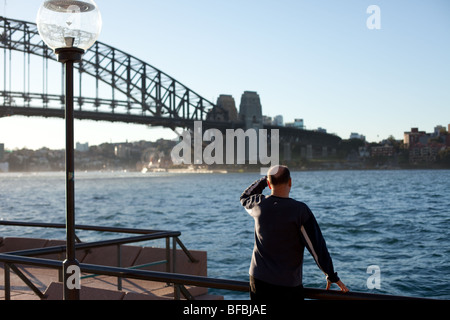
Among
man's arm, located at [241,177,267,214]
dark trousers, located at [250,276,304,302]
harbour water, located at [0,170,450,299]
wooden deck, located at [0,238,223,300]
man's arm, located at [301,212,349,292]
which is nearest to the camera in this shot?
man's arm, located at [301,212,349,292]

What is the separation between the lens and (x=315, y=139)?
9219cm

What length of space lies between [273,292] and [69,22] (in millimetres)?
2036

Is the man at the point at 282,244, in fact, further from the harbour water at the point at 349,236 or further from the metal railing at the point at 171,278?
the harbour water at the point at 349,236

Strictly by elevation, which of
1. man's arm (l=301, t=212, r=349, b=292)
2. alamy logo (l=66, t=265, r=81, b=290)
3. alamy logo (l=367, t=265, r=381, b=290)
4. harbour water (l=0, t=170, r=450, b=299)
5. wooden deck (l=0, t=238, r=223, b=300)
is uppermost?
man's arm (l=301, t=212, r=349, b=292)

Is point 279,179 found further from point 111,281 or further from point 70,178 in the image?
point 111,281

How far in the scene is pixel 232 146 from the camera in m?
81.4

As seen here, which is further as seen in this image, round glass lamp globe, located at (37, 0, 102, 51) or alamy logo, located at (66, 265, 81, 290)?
alamy logo, located at (66, 265, 81, 290)

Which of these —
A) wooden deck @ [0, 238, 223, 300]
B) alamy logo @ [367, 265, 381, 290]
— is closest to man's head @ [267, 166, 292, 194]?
wooden deck @ [0, 238, 223, 300]

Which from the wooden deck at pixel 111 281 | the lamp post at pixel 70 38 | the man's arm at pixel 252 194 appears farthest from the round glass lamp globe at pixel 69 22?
the wooden deck at pixel 111 281

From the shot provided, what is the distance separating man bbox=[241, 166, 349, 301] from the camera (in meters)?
2.84

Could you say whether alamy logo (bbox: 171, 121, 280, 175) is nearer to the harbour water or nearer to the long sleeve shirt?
the harbour water

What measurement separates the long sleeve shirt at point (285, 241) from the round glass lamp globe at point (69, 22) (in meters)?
1.54

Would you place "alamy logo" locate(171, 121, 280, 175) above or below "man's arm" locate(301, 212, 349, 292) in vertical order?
above
